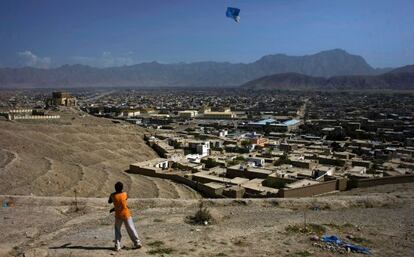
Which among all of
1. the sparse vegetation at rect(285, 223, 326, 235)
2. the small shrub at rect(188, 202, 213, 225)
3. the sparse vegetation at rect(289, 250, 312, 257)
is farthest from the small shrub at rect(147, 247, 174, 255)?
the sparse vegetation at rect(285, 223, 326, 235)

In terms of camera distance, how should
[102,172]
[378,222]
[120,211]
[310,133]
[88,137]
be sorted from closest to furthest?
[120,211]
[378,222]
[102,172]
[88,137]
[310,133]

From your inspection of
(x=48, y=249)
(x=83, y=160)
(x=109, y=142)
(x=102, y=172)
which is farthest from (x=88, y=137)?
(x=48, y=249)

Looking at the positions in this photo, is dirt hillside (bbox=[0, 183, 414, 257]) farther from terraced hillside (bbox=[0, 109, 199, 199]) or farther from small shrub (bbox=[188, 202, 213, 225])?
terraced hillside (bbox=[0, 109, 199, 199])

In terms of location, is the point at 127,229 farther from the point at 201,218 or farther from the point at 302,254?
the point at 302,254

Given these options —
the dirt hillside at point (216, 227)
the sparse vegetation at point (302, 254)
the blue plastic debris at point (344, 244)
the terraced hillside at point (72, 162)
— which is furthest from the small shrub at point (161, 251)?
the terraced hillside at point (72, 162)

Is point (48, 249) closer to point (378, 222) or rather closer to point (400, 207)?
point (378, 222)

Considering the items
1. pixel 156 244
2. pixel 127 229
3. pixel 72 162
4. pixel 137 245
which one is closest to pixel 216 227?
pixel 156 244

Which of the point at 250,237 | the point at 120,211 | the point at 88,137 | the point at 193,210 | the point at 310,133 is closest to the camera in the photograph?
the point at 120,211
